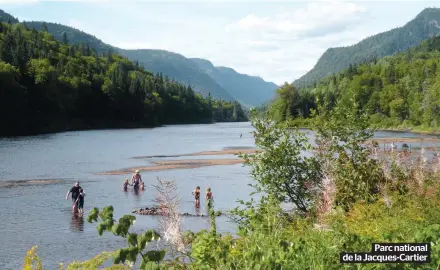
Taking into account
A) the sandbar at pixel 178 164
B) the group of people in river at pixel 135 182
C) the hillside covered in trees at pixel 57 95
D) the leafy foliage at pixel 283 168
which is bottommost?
the sandbar at pixel 178 164

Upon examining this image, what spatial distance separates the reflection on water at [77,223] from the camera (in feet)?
89.7

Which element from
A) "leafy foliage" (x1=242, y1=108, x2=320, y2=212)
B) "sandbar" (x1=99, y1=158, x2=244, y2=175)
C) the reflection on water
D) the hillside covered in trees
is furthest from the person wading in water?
the hillside covered in trees

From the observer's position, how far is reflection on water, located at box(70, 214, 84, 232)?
27331mm

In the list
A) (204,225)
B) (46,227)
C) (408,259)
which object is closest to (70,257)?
(46,227)

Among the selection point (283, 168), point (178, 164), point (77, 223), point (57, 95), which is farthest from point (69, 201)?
point (57, 95)

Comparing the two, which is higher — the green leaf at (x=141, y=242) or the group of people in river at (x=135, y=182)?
the green leaf at (x=141, y=242)

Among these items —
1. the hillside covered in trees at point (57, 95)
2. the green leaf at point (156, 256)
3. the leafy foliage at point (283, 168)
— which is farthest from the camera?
the hillside covered in trees at point (57, 95)

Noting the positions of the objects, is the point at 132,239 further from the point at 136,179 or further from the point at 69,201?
the point at 136,179

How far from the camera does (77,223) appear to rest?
29094mm

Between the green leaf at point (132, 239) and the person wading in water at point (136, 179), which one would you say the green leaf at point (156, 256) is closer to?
the green leaf at point (132, 239)

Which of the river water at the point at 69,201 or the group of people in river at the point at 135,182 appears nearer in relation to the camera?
the river water at the point at 69,201

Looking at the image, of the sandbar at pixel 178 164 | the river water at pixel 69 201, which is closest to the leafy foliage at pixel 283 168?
the river water at pixel 69 201

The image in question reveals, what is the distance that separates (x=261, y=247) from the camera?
23.8ft

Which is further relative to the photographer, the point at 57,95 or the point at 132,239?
the point at 57,95
